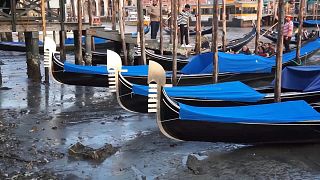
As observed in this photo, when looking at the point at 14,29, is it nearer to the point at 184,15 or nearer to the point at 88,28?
the point at 88,28

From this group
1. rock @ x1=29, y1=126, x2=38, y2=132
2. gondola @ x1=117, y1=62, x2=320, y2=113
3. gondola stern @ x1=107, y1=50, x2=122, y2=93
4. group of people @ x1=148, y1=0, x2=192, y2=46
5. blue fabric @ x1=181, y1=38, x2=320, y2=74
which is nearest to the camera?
gondola @ x1=117, y1=62, x2=320, y2=113

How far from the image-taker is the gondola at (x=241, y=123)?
17.9 ft

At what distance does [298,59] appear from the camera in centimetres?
1104

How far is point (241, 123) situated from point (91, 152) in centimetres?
177

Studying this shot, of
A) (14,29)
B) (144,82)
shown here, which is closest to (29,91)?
(14,29)

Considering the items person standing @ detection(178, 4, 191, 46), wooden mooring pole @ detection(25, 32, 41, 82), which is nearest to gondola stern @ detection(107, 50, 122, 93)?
wooden mooring pole @ detection(25, 32, 41, 82)

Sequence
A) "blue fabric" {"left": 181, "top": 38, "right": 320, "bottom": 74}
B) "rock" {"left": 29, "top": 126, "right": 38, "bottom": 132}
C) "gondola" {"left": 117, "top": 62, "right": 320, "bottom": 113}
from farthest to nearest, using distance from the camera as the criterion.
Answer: "blue fabric" {"left": 181, "top": 38, "right": 320, "bottom": 74}, "rock" {"left": 29, "top": 126, "right": 38, "bottom": 132}, "gondola" {"left": 117, "top": 62, "right": 320, "bottom": 113}

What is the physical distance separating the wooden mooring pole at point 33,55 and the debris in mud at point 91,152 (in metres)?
5.13

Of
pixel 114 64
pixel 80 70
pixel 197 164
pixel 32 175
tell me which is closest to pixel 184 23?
pixel 80 70

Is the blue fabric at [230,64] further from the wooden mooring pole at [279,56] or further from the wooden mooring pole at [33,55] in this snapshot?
the wooden mooring pole at [33,55]

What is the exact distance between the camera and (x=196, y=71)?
9469mm

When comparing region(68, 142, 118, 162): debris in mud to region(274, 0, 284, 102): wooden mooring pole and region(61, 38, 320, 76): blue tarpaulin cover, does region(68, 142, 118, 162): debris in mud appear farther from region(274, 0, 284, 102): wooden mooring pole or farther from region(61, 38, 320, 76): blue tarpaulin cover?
region(61, 38, 320, 76): blue tarpaulin cover

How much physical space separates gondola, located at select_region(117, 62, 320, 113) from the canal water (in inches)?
16.2

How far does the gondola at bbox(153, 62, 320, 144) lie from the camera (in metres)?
5.45
